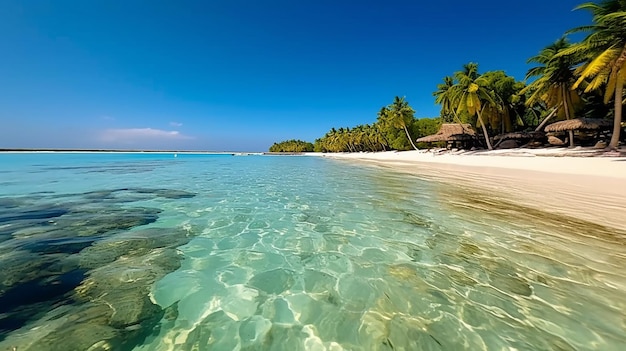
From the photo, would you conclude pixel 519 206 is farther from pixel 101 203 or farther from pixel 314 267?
pixel 101 203

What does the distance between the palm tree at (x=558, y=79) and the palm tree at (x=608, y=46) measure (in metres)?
6.31

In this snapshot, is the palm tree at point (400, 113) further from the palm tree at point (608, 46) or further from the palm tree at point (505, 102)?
the palm tree at point (608, 46)

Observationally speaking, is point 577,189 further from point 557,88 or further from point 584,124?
point 557,88

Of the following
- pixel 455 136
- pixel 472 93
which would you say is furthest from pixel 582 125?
pixel 455 136

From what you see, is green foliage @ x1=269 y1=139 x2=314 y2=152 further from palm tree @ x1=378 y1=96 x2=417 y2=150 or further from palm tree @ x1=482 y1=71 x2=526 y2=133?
palm tree @ x1=482 y1=71 x2=526 y2=133

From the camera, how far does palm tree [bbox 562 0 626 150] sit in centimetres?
1471

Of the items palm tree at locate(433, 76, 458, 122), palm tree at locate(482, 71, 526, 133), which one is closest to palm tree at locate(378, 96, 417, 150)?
palm tree at locate(433, 76, 458, 122)

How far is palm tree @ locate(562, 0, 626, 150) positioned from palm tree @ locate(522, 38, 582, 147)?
248 inches

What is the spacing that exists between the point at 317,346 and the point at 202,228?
14.1 ft

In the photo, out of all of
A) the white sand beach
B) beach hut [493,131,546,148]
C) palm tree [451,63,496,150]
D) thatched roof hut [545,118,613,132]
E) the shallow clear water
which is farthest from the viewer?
palm tree [451,63,496,150]

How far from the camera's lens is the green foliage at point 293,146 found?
411 feet

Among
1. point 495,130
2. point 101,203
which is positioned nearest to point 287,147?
point 495,130

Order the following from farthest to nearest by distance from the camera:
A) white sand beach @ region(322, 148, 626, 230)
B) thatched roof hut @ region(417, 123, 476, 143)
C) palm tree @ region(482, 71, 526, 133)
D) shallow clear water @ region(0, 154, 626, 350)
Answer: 1. thatched roof hut @ region(417, 123, 476, 143)
2. palm tree @ region(482, 71, 526, 133)
3. white sand beach @ region(322, 148, 626, 230)
4. shallow clear water @ region(0, 154, 626, 350)

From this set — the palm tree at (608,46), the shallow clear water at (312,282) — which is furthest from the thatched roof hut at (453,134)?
the shallow clear water at (312,282)
